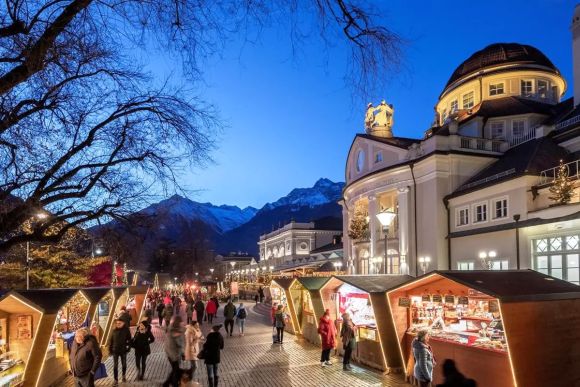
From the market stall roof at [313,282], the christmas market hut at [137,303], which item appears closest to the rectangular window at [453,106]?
the market stall roof at [313,282]

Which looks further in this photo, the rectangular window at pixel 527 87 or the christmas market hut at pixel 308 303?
the rectangular window at pixel 527 87

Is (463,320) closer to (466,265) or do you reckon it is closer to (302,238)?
(466,265)

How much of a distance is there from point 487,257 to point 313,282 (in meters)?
11.4

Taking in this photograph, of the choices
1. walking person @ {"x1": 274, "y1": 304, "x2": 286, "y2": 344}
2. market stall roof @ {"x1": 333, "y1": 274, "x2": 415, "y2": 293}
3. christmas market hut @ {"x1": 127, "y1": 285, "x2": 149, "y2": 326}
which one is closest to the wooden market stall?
market stall roof @ {"x1": 333, "y1": 274, "x2": 415, "y2": 293}

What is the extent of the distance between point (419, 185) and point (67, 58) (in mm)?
31918

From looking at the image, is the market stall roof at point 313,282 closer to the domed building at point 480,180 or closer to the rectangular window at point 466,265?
the domed building at point 480,180

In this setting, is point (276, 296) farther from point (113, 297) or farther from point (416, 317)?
point (416, 317)

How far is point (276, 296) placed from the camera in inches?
1074

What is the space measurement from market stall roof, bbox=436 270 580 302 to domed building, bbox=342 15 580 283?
16.4 ft

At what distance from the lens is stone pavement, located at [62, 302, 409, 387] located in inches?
520

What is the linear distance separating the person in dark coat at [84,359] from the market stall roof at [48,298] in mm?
2770

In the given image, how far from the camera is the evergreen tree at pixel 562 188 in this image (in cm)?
2152

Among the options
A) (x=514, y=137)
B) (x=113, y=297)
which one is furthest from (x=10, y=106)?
(x=514, y=137)

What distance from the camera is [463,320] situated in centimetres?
1293
